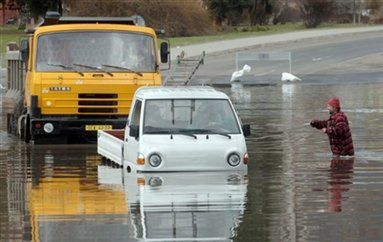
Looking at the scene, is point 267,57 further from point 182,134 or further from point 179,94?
point 182,134

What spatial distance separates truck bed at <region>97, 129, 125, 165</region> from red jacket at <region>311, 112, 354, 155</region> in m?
3.43

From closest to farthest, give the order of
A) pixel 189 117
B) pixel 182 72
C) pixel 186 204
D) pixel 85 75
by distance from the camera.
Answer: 1. pixel 186 204
2. pixel 189 117
3. pixel 85 75
4. pixel 182 72

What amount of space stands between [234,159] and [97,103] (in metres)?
6.45

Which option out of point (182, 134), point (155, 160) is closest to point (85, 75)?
point (182, 134)

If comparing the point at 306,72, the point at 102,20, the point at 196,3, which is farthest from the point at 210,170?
the point at 196,3

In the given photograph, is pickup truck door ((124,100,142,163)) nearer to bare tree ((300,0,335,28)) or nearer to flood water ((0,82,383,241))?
flood water ((0,82,383,241))

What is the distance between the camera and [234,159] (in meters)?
17.1

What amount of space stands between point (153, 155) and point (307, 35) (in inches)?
2512

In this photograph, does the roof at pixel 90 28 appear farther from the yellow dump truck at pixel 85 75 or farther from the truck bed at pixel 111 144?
the truck bed at pixel 111 144

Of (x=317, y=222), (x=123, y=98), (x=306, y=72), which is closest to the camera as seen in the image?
(x=317, y=222)

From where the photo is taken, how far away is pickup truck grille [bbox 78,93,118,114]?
22875 millimetres

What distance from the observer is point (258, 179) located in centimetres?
1738

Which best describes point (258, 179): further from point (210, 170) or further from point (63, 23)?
point (63, 23)

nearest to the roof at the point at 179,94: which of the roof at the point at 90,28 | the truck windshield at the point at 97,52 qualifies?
the truck windshield at the point at 97,52
